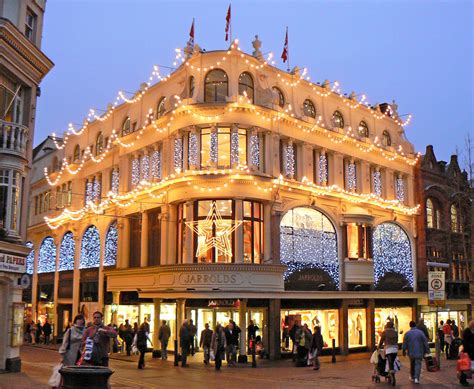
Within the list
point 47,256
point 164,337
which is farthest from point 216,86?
point 47,256

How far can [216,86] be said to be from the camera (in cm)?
2822

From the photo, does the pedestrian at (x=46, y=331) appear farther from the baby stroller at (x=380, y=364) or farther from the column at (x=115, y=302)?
the baby stroller at (x=380, y=364)

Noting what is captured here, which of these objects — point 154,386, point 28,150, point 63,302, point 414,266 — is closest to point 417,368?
point 154,386

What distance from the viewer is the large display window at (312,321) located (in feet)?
92.4

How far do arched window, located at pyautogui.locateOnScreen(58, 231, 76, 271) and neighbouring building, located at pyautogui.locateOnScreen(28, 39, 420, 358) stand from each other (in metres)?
1.17

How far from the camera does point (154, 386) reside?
1731 cm

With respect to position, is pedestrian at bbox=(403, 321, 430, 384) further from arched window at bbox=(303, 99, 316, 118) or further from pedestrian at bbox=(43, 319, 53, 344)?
pedestrian at bbox=(43, 319, 53, 344)

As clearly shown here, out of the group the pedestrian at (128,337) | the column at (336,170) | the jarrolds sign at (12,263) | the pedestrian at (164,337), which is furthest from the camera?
the column at (336,170)

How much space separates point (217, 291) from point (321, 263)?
285 inches

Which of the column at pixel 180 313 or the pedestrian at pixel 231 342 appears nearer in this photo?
the pedestrian at pixel 231 342

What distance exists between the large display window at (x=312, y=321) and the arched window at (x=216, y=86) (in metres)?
10.5

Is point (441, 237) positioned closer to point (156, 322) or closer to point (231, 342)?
point (231, 342)

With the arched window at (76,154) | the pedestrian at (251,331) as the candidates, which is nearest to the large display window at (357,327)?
the pedestrian at (251,331)

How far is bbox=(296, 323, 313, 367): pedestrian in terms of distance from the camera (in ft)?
79.1
